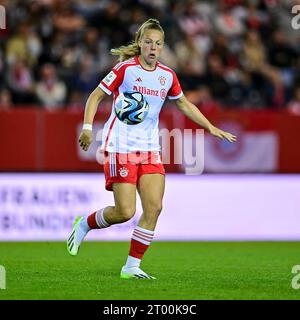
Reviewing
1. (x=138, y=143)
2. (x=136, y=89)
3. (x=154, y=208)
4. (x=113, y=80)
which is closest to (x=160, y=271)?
(x=154, y=208)

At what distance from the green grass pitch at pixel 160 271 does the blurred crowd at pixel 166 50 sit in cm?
421

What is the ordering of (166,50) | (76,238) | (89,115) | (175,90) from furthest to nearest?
(166,50), (76,238), (175,90), (89,115)

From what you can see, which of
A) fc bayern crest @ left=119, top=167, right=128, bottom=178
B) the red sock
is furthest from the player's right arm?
the red sock

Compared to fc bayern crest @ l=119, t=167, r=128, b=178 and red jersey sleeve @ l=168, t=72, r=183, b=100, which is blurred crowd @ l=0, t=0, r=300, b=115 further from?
fc bayern crest @ l=119, t=167, r=128, b=178

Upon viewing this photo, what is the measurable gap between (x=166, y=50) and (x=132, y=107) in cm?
920

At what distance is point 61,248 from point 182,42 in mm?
7013

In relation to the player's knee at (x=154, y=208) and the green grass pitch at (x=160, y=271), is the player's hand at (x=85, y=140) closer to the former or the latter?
the player's knee at (x=154, y=208)

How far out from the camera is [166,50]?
1839cm

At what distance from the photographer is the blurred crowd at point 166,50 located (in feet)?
57.6

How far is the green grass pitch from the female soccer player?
22.1 inches

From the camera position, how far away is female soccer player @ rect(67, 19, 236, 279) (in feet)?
30.6

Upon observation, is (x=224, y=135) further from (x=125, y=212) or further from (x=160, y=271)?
(x=160, y=271)

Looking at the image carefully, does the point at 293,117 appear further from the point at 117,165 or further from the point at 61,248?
the point at 117,165

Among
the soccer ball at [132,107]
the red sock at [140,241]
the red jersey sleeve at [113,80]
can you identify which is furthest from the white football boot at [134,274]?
the red jersey sleeve at [113,80]
